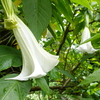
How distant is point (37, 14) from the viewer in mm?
430

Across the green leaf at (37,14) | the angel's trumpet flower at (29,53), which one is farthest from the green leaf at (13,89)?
the green leaf at (37,14)

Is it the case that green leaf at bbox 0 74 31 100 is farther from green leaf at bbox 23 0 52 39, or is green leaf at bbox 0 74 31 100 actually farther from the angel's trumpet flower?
green leaf at bbox 23 0 52 39

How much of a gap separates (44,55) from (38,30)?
0.07m

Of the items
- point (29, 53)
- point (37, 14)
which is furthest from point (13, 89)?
point (37, 14)

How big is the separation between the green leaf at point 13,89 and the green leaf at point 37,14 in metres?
0.12

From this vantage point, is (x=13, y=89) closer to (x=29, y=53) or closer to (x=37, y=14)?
(x=29, y=53)

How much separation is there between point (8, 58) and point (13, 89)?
0.31 feet

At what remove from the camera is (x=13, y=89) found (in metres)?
0.35

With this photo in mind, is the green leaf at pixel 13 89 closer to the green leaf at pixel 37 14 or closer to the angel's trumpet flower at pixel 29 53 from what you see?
the angel's trumpet flower at pixel 29 53

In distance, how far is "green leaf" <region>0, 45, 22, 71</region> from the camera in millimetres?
398

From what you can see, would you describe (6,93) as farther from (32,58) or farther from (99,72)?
(99,72)

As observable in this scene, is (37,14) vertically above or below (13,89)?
above

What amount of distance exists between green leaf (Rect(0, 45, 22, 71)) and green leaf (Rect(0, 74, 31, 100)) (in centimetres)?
5

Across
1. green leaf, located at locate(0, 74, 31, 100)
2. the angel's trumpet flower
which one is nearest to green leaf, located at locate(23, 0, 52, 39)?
the angel's trumpet flower
